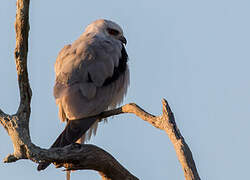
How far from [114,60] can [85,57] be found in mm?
380

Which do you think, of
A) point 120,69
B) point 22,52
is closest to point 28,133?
point 22,52

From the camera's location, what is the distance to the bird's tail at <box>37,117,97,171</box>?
18.7ft

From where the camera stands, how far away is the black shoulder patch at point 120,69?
670 cm

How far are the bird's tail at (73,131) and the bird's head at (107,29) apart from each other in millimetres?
1722

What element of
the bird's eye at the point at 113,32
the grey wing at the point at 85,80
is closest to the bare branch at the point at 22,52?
the grey wing at the point at 85,80

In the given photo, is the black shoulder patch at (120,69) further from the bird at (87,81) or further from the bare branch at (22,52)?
the bare branch at (22,52)

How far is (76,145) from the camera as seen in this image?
16.1 ft

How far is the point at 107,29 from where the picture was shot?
310 inches

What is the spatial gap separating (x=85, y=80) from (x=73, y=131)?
741 millimetres

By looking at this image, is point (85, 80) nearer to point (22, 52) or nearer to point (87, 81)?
point (87, 81)

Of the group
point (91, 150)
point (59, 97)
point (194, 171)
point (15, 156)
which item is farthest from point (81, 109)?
point (194, 171)

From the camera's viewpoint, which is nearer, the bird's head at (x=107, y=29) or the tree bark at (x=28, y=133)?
the tree bark at (x=28, y=133)

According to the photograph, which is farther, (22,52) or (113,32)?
(113,32)

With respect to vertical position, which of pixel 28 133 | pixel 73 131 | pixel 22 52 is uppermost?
pixel 22 52
